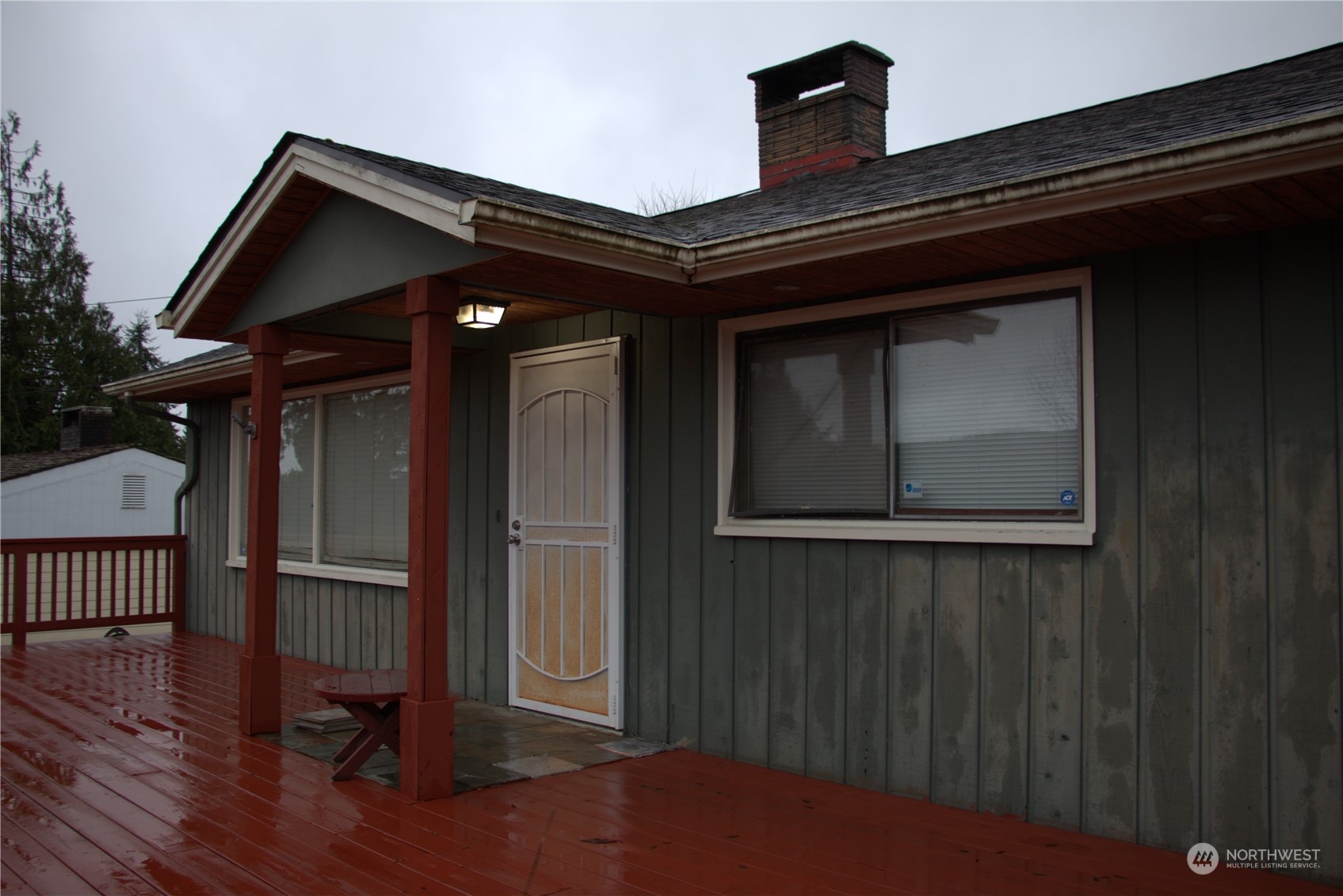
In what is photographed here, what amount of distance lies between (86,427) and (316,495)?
17.4m

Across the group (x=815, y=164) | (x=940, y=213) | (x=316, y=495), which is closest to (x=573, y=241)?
(x=940, y=213)

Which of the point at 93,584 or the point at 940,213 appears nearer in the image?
the point at 940,213

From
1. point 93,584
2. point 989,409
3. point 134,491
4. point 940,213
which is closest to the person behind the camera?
point 940,213

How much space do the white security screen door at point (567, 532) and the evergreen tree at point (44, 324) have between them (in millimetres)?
25539

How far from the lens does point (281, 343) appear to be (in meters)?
5.61

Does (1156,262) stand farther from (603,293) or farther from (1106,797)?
(603,293)

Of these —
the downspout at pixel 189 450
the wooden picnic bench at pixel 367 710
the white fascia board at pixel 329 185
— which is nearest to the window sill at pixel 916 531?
the wooden picnic bench at pixel 367 710

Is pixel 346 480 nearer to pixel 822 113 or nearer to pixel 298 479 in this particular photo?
pixel 298 479

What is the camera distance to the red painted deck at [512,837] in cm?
329

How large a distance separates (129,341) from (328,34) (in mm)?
11788

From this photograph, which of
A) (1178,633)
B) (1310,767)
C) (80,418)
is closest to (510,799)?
(1178,633)

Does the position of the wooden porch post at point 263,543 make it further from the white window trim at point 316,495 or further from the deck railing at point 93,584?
the deck railing at point 93,584

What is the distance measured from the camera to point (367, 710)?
14.9 feet

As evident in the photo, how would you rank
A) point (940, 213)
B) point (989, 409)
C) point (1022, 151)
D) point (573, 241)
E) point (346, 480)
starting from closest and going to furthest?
point (940, 213) < point (573, 241) < point (989, 409) < point (1022, 151) < point (346, 480)
